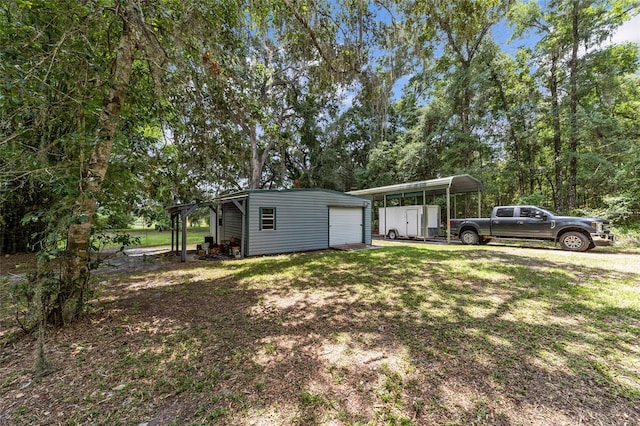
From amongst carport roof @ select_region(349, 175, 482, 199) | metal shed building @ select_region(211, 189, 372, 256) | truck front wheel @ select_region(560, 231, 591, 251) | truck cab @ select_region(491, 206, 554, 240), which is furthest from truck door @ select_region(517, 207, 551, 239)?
metal shed building @ select_region(211, 189, 372, 256)

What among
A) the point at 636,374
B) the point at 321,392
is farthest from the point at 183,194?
the point at 636,374

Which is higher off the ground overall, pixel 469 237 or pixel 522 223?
pixel 522 223

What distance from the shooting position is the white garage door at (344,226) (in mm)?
10880

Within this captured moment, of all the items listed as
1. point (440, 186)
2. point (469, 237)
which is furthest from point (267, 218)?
point (469, 237)

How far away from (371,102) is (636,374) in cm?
592

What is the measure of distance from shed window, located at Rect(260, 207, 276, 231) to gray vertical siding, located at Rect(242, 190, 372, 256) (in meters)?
0.12

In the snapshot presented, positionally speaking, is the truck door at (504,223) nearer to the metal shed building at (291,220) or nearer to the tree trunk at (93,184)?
the metal shed building at (291,220)

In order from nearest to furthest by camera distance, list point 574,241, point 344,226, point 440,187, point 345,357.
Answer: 1. point 345,357
2. point 574,241
3. point 344,226
4. point 440,187

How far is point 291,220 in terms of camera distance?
31.6ft

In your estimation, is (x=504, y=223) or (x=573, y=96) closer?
(x=504, y=223)

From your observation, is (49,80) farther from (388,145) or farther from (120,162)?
(388,145)

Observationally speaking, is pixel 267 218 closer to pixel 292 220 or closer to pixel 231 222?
pixel 292 220

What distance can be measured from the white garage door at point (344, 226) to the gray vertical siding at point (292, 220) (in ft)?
0.94

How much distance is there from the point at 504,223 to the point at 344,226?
6.23 m
